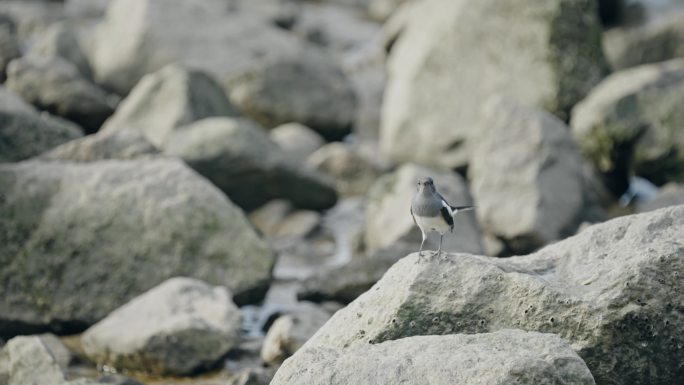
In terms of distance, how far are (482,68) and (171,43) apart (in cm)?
625

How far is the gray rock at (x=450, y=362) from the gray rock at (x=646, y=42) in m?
13.5

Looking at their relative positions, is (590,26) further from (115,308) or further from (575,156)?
(115,308)

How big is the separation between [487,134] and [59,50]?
30.4 feet

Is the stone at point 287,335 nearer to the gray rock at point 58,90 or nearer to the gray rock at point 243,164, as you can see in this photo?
the gray rock at point 243,164

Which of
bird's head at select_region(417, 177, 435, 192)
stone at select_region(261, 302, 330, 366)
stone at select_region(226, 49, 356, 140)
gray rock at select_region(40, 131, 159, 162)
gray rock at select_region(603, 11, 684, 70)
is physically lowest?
stone at select_region(226, 49, 356, 140)

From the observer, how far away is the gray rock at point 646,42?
18.3 m

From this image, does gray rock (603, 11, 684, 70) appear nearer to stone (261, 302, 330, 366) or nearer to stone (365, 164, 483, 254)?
stone (365, 164, 483, 254)

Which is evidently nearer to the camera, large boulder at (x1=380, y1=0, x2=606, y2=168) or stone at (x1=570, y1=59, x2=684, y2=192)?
stone at (x1=570, y1=59, x2=684, y2=192)

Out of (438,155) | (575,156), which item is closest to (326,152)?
(438,155)

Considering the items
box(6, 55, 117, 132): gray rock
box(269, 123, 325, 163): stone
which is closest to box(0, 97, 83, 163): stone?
box(6, 55, 117, 132): gray rock

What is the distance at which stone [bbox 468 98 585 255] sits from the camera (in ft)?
43.4

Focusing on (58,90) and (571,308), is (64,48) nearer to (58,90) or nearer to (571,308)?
(58,90)

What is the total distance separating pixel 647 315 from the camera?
21.4ft

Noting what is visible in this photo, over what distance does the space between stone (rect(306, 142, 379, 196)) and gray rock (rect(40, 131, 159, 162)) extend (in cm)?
486
